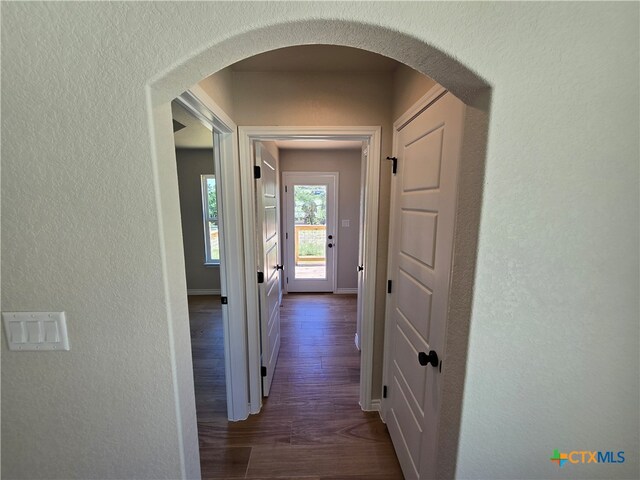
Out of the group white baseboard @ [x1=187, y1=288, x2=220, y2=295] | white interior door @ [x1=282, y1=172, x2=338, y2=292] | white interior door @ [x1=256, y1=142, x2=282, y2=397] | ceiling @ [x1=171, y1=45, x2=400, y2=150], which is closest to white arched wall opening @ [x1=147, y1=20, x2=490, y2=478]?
ceiling @ [x1=171, y1=45, x2=400, y2=150]

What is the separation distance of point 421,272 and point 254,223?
1.08m

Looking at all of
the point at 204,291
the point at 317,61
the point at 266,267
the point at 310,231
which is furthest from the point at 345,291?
the point at 317,61

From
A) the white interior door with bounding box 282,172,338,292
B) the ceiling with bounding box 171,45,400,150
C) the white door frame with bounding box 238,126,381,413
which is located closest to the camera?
the ceiling with bounding box 171,45,400,150

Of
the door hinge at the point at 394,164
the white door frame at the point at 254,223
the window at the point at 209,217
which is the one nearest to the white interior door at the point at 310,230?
the window at the point at 209,217

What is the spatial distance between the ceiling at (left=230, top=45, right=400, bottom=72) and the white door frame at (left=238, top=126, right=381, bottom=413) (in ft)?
1.10

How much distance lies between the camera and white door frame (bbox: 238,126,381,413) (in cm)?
162

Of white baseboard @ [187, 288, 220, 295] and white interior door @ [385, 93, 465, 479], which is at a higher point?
white interior door @ [385, 93, 465, 479]

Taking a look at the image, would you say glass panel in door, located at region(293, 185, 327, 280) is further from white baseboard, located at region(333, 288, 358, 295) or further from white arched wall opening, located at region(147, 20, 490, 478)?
white arched wall opening, located at region(147, 20, 490, 478)

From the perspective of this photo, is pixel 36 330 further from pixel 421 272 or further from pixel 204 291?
pixel 204 291

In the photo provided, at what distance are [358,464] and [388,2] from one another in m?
2.13

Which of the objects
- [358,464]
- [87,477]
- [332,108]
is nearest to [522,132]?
[332,108]

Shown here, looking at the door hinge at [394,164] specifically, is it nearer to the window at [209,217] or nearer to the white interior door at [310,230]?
the white interior door at [310,230]

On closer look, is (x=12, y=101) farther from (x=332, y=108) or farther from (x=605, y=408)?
(x=605, y=408)

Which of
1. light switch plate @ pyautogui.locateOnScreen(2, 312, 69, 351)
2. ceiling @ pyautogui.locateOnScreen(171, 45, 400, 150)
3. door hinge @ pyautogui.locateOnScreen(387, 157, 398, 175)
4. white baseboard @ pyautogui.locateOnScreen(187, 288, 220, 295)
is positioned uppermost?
ceiling @ pyautogui.locateOnScreen(171, 45, 400, 150)
